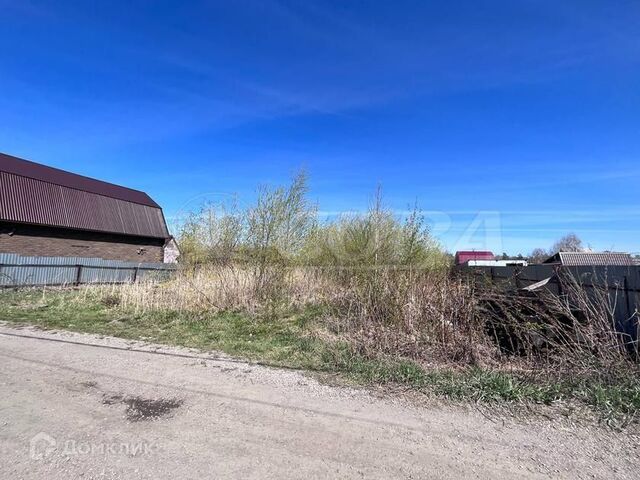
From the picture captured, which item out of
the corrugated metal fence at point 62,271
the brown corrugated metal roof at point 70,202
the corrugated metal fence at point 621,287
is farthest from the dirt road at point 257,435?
the brown corrugated metal roof at point 70,202

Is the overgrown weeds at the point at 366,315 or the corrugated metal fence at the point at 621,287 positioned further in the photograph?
the corrugated metal fence at the point at 621,287

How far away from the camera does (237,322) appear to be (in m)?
8.56

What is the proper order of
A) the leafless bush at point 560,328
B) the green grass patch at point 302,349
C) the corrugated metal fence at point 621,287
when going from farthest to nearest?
the corrugated metal fence at point 621,287, the leafless bush at point 560,328, the green grass patch at point 302,349

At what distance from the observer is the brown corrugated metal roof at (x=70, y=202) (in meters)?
22.3

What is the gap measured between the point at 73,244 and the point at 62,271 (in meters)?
7.59

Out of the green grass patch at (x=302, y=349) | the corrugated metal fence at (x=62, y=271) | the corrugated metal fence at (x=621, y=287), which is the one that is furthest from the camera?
the corrugated metal fence at (x=62, y=271)

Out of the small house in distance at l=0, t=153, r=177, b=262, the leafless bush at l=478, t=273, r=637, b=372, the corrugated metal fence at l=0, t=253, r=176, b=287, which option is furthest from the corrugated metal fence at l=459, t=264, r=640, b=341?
the small house in distance at l=0, t=153, r=177, b=262

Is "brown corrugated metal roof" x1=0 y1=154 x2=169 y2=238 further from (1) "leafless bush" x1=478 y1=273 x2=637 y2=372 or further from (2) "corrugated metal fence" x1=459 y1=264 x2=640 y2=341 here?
(2) "corrugated metal fence" x1=459 y1=264 x2=640 y2=341

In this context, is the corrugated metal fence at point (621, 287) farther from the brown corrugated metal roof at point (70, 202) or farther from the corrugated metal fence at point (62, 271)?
the brown corrugated metal roof at point (70, 202)

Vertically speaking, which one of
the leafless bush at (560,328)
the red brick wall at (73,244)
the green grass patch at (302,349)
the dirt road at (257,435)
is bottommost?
the dirt road at (257,435)

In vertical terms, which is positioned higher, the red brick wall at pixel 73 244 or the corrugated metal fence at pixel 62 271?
the red brick wall at pixel 73 244

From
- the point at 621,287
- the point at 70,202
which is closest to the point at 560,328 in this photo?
the point at 621,287

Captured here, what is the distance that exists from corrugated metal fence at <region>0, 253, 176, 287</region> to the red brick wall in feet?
17.5

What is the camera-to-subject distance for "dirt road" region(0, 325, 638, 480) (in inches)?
105
